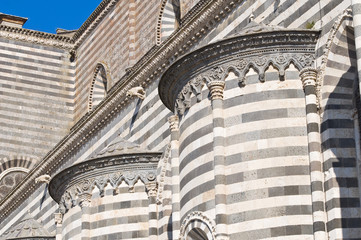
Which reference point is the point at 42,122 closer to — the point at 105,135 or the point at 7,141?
the point at 7,141

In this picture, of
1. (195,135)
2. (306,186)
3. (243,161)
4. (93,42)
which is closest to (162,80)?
(195,135)

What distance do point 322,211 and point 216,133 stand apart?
1.97 metres

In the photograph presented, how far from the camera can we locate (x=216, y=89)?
513 inches

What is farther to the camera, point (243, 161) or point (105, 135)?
point (105, 135)

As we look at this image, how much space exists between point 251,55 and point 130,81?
6612 millimetres

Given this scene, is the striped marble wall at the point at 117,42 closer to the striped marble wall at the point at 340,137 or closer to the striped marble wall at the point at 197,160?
the striped marble wall at the point at 197,160

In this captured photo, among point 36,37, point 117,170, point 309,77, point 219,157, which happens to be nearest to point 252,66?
point 309,77

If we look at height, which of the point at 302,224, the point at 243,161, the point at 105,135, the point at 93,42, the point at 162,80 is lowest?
the point at 302,224

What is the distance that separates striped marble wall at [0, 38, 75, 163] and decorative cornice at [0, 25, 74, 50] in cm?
16

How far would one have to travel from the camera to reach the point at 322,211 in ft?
38.8

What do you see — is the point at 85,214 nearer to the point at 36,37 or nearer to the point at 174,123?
the point at 174,123

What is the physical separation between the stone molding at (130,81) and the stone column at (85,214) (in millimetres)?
3320

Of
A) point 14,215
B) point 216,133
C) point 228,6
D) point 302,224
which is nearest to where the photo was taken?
point 302,224

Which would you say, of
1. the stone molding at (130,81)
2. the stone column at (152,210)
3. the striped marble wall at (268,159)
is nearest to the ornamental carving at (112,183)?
the stone column at (152,210)
